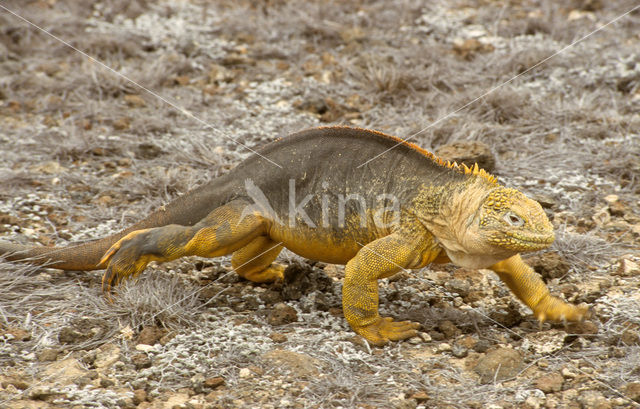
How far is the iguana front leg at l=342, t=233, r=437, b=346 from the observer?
17.3ft

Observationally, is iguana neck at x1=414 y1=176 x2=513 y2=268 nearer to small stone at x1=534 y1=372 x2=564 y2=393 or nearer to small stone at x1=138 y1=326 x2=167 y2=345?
small stone at x1=534 y1=372 x2=564 y2=393

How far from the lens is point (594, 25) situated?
36.6ft

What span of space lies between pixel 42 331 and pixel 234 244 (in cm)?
158

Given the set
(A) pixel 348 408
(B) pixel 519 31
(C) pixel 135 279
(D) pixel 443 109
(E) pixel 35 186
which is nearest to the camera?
(A) pixel 348 408

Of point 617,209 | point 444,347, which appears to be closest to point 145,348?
point 444,347

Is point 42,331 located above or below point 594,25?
below

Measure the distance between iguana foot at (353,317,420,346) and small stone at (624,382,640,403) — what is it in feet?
5.08

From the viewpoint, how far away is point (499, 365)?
16.1 ft

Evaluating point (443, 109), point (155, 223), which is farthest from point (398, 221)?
point (443, 109)

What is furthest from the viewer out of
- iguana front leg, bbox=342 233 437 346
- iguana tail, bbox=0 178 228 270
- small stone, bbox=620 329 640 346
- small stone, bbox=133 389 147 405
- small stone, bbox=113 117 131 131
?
small stone, bbox=113 117 131 131

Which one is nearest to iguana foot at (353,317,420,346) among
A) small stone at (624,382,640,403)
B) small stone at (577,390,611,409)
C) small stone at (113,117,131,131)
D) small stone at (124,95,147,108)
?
small stone at (577,390,611,409)

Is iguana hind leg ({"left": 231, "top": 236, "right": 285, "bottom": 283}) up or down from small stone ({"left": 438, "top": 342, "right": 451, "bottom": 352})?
up

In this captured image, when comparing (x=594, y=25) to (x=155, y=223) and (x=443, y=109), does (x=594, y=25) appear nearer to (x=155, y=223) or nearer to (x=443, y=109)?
(x=443, y=109)

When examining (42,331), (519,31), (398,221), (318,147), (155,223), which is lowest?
(42,331)
